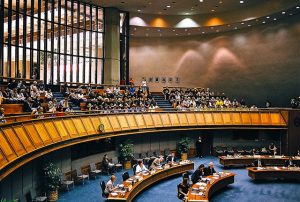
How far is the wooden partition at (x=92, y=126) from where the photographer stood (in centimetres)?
883

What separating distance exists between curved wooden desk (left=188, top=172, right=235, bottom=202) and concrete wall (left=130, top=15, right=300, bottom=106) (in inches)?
461

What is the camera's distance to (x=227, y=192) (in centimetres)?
1388

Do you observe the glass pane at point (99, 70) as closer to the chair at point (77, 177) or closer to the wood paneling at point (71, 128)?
the chair at point (77, 177)

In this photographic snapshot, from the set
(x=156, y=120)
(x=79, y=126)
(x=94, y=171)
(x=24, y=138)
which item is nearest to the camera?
(x=24, y=138)

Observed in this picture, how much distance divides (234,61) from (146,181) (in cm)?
1678

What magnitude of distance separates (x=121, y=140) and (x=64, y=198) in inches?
246

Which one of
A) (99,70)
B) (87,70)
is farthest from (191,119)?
(87,70)

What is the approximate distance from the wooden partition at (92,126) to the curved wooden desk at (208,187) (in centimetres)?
488

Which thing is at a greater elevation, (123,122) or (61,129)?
(61,129)

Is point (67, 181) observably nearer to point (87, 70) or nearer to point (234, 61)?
point (87, 70)

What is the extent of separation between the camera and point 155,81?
30.3 metres

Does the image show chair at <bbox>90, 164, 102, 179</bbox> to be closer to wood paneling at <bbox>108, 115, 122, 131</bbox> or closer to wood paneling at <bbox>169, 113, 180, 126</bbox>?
wood paneling at <bbox>108, 115, 122, 131</bbox>

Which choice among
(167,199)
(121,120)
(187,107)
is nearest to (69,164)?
(121,120)

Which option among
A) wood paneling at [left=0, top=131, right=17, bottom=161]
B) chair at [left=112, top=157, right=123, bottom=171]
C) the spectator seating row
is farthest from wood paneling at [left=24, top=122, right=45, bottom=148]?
the spectator seating row
